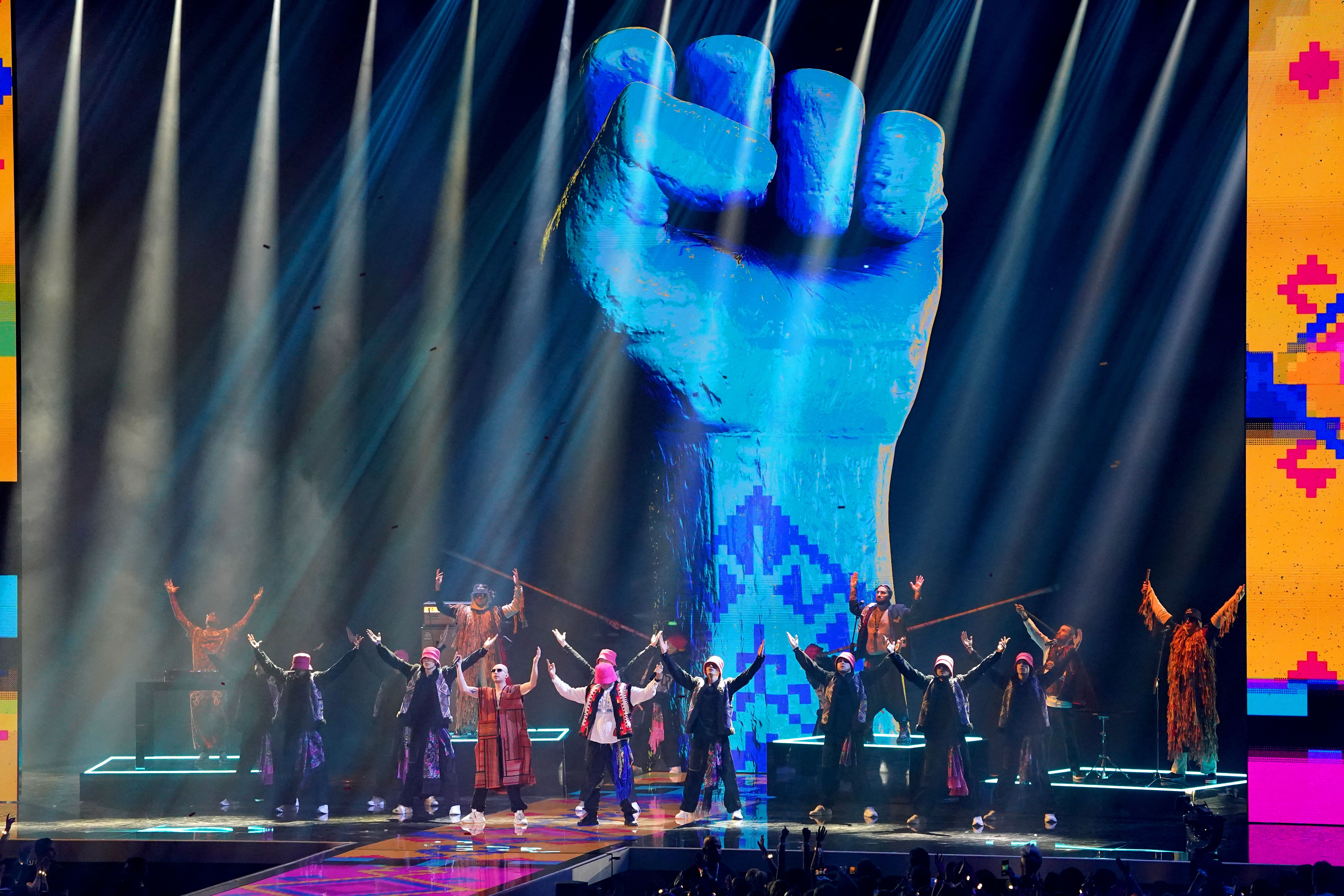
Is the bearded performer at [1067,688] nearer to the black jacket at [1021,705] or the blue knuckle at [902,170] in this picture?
the black jacket at [1021,705]

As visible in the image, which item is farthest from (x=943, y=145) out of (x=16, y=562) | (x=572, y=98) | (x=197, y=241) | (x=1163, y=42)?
(x=16, y=562)

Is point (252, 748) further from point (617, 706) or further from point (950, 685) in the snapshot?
point (950, 685)

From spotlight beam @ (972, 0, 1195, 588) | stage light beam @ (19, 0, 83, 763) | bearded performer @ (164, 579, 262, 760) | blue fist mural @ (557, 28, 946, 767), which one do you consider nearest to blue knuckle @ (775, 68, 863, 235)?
blue fist mural @ (557, 28, 946, 767)

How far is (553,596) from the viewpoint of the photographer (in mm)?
10867

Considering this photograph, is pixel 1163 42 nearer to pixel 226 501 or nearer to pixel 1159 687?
pixel 1159 687

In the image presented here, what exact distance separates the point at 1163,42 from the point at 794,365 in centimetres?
339

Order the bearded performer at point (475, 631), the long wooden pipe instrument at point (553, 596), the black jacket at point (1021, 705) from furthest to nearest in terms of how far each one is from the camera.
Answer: the long wooden pipe instrument at point (553, 596) < the bearded performer at point (475, 631) < the black jacket at point (1021, 705)

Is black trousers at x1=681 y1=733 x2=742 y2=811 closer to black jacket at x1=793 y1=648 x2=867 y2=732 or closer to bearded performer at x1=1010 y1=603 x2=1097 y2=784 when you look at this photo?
black jacket at x1=793 y1=648 x2=867 y2=732

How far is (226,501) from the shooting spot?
11047 millimetres

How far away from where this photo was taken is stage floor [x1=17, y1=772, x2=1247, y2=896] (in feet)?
21.9

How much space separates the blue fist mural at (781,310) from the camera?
31.4ft

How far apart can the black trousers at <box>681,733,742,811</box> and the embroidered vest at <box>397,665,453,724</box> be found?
1.59 meters

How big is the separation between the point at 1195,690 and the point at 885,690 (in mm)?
2033

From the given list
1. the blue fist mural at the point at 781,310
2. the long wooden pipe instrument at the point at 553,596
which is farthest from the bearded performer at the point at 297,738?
the blue fist mural at the point at 781,310
